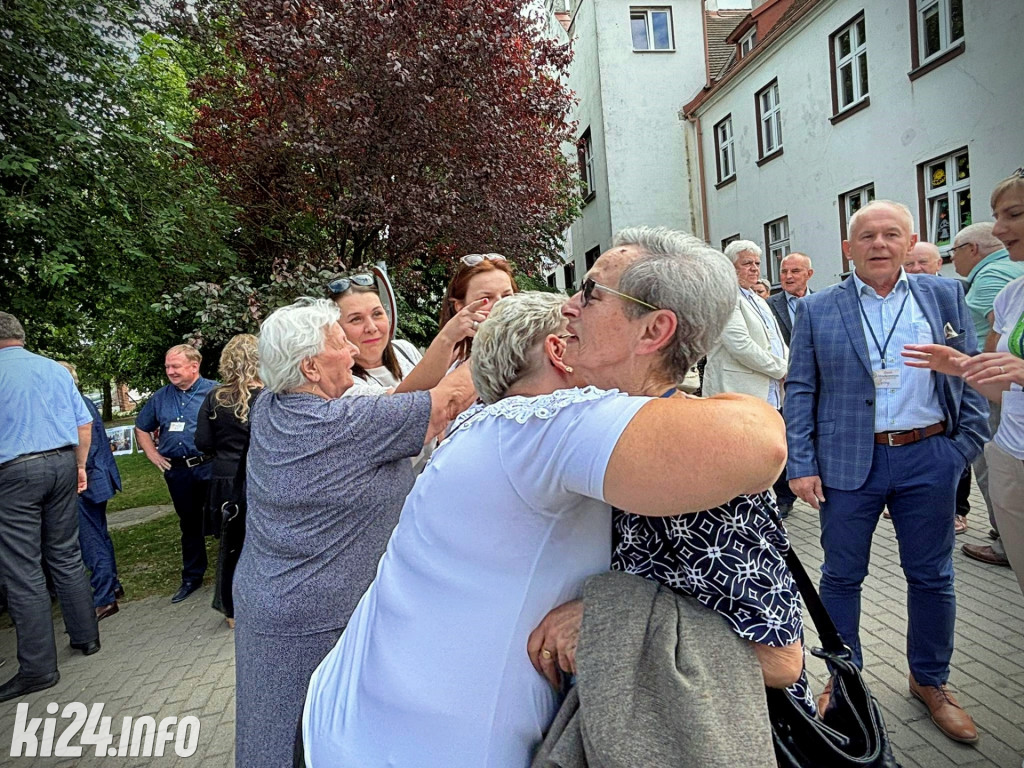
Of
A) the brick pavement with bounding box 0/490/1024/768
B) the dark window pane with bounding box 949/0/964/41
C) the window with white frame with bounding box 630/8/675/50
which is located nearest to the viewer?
the brick pavement with bounding box 0/490/1024/768

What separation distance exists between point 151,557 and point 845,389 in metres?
6.95

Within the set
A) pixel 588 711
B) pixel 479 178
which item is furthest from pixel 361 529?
pixel 479 178

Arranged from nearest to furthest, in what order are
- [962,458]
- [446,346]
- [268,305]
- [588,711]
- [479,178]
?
[588,711] → [446,346] → [962,458] → [268,305] → [479,178]

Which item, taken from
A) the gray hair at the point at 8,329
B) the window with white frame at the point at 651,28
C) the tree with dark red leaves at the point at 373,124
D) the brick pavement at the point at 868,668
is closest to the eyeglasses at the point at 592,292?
the brick pavement at the point at 868,668

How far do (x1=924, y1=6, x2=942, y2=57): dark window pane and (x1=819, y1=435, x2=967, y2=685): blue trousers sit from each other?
1073cm

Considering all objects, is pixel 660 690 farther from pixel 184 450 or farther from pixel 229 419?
pixel 184 450

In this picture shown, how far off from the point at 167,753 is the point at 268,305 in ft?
13.8

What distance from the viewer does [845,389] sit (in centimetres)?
291

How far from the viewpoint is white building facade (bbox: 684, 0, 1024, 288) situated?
31.6 ft

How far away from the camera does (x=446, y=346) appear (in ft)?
7.78

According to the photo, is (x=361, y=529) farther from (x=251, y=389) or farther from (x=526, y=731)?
(x=251, y=389)

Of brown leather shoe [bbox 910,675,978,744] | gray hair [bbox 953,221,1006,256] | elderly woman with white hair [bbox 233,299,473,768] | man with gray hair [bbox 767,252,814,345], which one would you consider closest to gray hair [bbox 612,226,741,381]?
elderly woman with white hair [bbox 233,299,473,768]

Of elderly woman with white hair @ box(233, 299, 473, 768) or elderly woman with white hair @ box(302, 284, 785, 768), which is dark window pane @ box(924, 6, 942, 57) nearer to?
elderly woman with white hair @ box(233, 299, 473, 768)

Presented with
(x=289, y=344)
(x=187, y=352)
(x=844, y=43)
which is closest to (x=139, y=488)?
(x=187, y=352)
